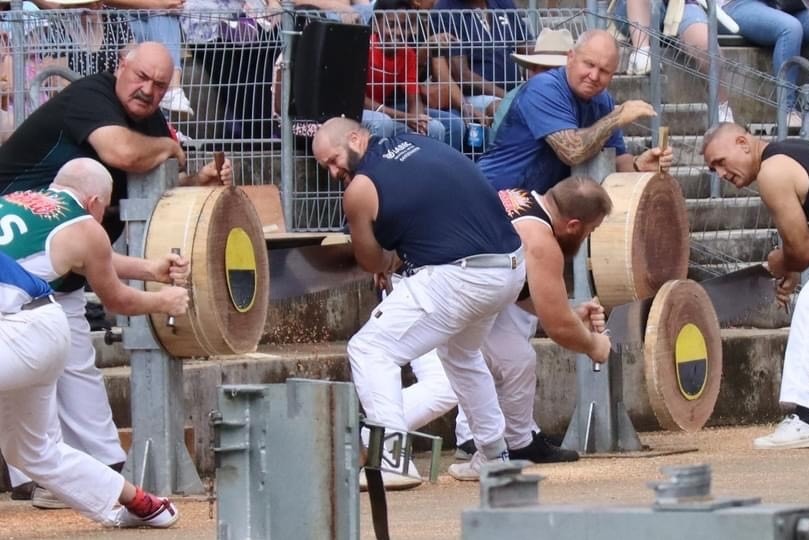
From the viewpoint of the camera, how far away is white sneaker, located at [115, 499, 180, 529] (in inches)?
296

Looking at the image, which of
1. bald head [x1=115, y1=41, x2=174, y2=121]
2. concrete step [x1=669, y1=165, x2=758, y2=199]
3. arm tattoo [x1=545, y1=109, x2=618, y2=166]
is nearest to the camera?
bald head [x1=115, y1=41, x2=174, y2=121]

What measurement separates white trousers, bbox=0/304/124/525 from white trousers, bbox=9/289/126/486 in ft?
2.91

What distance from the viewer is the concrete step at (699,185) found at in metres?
12.4

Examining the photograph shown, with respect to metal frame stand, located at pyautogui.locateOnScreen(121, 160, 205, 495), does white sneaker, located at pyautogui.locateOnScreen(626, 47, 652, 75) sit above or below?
above

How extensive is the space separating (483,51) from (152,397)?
10.8 feet

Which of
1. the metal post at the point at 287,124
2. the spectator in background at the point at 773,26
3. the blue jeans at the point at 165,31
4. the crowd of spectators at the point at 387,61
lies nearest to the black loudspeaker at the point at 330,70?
the metal post at the point at 287,124

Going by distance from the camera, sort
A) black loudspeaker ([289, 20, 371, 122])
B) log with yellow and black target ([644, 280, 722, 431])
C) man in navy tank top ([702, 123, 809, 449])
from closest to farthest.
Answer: log with yellow and black target ([644, 280, 722, 431]), man in navy tank top ([702, 123, 809, 449]), black loudspeaker ([289, 20, 371, 122])

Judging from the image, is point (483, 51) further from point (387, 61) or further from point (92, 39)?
point (92, 39)

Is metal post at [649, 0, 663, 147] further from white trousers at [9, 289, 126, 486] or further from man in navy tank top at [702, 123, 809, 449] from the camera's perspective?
white trousers at [9, 289, 126, 486]

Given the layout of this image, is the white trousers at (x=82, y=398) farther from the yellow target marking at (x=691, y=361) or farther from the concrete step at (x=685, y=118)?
the concrete step at (x=685, y=118)

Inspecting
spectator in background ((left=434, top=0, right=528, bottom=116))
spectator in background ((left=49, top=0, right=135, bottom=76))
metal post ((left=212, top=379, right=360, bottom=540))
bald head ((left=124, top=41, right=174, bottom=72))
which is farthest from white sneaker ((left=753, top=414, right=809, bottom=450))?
metal post ((left=212, top=379, right=360, bottom=540))

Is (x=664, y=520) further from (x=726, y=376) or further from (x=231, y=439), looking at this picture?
(x=726, y=376)

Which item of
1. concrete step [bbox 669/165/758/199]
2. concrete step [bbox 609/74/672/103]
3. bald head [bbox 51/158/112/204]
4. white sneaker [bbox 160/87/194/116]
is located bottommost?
concrete step [bbox 669/165/758/199]

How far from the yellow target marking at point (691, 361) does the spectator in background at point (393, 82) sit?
2.20m
